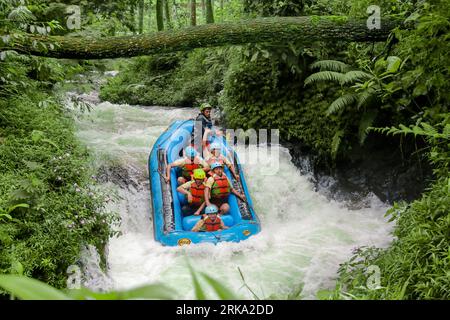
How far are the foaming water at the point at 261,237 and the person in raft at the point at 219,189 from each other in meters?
0.70

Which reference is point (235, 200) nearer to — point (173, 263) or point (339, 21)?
point (173, 263)

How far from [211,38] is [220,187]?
2230 mm

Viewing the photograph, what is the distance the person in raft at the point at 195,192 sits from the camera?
263 inches

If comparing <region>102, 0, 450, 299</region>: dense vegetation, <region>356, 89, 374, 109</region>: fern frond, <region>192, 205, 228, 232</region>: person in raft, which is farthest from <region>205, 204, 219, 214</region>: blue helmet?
<region>356, 89, 374, 109</region>: fern frond

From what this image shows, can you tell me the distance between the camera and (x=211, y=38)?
22.1 feet

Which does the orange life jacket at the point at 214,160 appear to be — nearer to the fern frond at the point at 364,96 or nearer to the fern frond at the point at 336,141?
the fern frond at the point at 336,141

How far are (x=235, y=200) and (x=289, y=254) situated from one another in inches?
51.3

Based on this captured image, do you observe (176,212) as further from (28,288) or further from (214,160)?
(28,288)

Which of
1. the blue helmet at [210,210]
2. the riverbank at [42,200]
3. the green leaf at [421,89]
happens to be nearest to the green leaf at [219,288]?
the riverbank at [42,200]

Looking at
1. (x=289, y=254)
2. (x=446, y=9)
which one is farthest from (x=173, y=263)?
(x=446, y=9)

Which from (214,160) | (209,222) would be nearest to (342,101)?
(214,160)

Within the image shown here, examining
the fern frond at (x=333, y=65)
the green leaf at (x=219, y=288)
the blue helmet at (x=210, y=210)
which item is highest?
the fern frond at (x=333, y=65)

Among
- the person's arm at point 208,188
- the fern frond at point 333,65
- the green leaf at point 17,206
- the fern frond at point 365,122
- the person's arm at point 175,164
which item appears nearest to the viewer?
the green leaf at point 17,206

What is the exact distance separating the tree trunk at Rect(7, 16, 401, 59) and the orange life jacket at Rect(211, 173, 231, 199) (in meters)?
2.00
